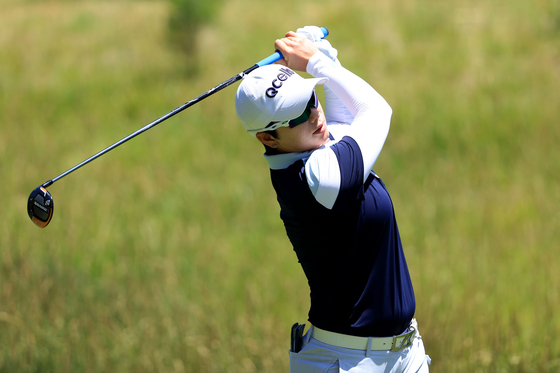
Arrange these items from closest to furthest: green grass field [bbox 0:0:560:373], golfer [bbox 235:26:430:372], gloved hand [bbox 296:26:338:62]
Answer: golfer [bbox 235:26:430:372] → gloved hand [bbox 296:26:338:62] → green grass field [bbox 0:0:560:373]

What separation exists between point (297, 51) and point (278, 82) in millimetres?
227

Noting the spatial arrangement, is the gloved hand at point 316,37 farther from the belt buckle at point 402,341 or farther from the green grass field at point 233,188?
the green grass field at point 233,188

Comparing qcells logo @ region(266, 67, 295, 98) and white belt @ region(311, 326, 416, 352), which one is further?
white belt @ region(311, 326, 416, 352)

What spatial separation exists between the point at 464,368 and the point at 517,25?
950cm

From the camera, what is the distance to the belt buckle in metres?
1.99

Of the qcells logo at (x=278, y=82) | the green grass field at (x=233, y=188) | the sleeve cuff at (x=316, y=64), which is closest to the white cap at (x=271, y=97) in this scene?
the qcells logo at (x=278, y=82)

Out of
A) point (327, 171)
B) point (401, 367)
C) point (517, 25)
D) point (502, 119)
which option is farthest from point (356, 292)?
point (517, 25)

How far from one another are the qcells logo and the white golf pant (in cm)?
94

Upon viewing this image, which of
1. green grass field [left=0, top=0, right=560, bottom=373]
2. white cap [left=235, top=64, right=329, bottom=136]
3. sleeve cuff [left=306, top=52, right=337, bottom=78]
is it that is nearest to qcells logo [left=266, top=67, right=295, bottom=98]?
white cap [left=235, top=64, right=329, bottom=136]

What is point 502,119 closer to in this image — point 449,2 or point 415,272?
point 415,272

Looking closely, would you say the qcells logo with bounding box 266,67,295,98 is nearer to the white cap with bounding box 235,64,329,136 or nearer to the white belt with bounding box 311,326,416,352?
the white cap with bounding box 235,64,329,136

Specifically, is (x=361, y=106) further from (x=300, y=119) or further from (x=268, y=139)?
(x=268, y=139)

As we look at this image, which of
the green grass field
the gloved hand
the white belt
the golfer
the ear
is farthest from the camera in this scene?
the green grass field

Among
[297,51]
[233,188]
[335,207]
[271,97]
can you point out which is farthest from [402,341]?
[233,188]
